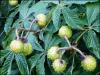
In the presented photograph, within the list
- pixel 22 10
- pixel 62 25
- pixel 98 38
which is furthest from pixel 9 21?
pixel 98 38

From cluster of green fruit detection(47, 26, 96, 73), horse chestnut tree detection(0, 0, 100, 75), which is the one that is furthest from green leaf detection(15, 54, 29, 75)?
cluster of green fruit detection(47, 26, 96, 73)

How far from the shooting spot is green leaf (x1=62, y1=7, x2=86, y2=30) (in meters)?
1.30

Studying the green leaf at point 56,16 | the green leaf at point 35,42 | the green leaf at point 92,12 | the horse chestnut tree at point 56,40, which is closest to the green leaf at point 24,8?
the horse chestnut tree at point 56,40

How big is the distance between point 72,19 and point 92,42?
0.12 metres

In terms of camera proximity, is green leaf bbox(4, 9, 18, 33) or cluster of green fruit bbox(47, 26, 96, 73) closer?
cluster of green fruit bbox(47, 26, 96, 73)

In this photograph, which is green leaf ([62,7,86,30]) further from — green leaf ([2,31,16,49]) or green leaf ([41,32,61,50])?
green leaf ([2,31,16,49])

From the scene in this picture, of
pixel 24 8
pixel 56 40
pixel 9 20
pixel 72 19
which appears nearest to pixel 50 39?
pixel 56 40

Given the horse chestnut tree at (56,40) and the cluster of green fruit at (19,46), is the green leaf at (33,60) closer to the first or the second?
the horse chestnut tree at (56,40)

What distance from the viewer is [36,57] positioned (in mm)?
1433

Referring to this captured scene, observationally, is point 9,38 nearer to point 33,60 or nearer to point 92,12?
point 33,60

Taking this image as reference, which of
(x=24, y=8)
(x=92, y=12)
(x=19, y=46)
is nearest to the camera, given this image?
(x=19, y=46)

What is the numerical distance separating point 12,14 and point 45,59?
0.34 m

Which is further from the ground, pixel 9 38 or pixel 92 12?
pixel 92 12

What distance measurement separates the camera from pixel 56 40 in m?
1.37
